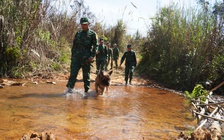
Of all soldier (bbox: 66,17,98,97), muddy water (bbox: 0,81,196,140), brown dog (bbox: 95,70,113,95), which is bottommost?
muddy water (bbox: 0,81,196,140)

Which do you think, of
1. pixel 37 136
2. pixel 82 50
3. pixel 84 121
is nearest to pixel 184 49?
pixel 82 50

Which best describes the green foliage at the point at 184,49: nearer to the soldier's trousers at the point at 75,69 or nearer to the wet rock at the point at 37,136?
the soldier's trousers at the point at 75,69

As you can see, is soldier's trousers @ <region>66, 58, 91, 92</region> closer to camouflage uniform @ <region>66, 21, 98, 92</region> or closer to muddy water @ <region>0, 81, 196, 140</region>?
camouflage uniform @ <region>66, 21, 98, 92</region>

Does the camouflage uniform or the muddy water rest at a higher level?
the camouflage uniform

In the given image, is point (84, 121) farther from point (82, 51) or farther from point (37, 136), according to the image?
point (82, 51)

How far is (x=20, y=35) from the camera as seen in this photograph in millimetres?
7969

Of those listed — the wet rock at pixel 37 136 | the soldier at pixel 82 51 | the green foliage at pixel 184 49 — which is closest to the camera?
the wet rock at pixel 37 136

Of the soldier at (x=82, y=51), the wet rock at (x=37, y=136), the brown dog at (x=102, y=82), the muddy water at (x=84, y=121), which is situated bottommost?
the muddy water at (x=84, y=121)

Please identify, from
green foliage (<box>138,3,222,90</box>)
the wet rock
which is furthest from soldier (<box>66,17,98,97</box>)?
green foliage (<box>138,3,222,90</box>)

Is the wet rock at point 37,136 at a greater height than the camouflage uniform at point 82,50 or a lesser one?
lesser

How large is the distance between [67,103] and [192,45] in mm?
6891

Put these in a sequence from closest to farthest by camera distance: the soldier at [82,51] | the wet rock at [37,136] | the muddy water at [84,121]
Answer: the wet rock at [37,136]
the muddy water at [84,121]
the soldier at [82,51]

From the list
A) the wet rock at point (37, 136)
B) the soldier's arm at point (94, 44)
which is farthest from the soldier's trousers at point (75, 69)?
the wet rock at point (37, 136)

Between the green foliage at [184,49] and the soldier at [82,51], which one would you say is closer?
the soldier at [82,51]
